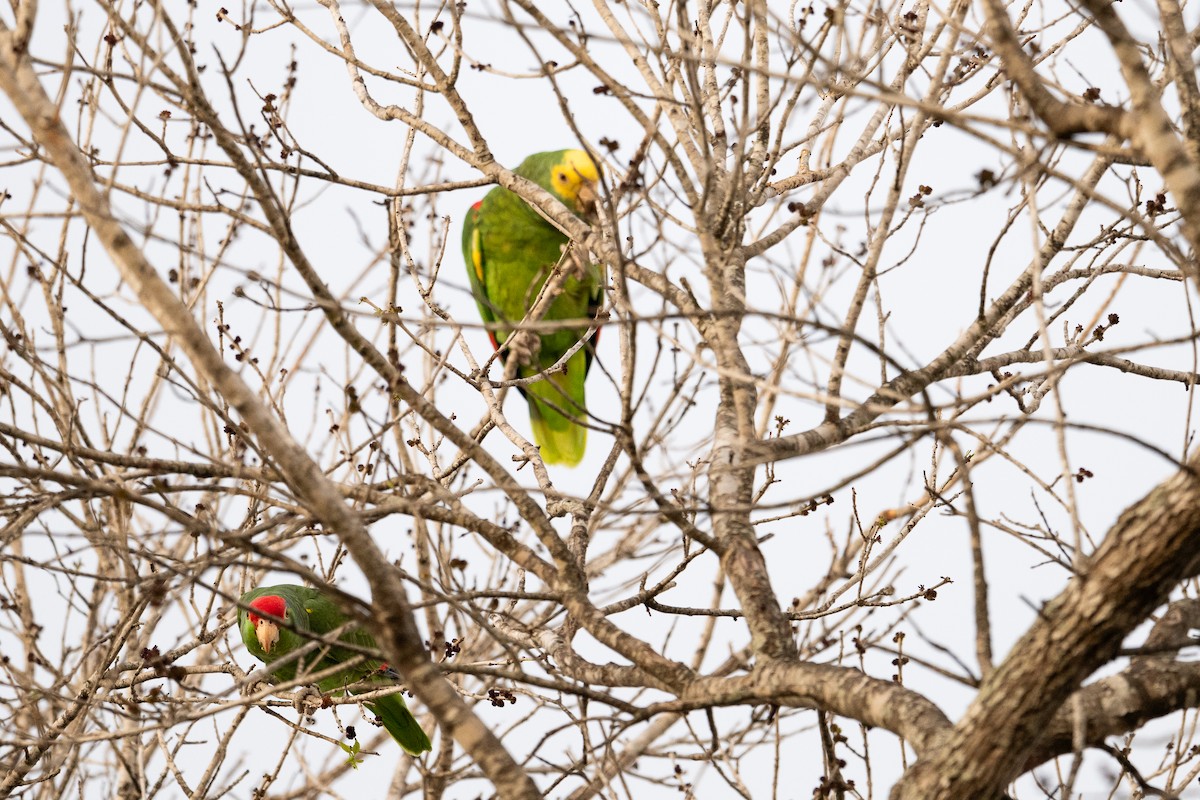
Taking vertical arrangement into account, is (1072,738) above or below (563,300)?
below

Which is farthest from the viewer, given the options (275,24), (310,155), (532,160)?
(532,160)

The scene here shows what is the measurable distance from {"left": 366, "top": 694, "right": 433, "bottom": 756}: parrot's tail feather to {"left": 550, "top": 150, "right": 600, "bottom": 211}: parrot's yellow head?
2.63 metres

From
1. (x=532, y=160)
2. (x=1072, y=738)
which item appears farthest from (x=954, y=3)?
(x=532, y=160)

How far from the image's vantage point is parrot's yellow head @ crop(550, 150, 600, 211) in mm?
5676

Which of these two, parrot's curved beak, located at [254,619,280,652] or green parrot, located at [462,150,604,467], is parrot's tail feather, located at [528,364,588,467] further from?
parrot's curved beak, located at [254,619,280,652]

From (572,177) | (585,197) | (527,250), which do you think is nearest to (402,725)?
(527,250)

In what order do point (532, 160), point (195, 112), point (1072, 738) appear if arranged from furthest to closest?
point (532, 160) < point (195, 112) < point (1072, 738)

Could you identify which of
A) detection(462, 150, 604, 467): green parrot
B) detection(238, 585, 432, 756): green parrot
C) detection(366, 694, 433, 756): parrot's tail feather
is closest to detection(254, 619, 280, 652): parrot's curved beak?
detection(238, 585, 432, 756): green parrot

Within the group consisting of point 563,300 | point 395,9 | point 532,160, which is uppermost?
point 532,160

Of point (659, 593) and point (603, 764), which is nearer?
point (603, 764)

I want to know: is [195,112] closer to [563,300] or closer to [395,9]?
[395,9]

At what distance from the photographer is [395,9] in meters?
3.40

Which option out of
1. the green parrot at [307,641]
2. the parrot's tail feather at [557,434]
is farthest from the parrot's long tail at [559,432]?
the green parrot at [307,641]

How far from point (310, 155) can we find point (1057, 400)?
233cm
